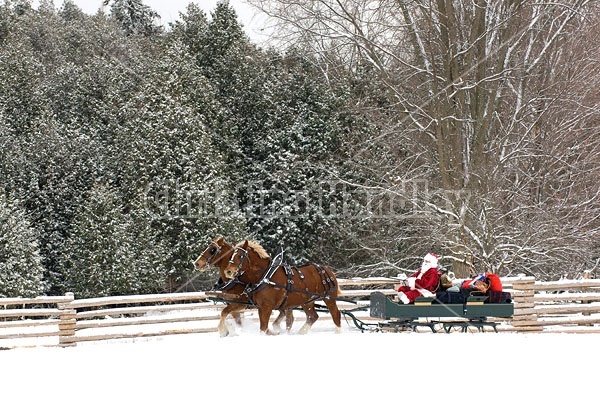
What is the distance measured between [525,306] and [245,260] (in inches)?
224

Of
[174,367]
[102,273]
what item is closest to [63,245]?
[102,273]

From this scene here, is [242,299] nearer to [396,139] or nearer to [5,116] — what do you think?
[396,139]

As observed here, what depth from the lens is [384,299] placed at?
13.6 m

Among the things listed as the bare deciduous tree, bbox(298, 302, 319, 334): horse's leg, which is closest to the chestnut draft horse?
bbox(298, 302, 319, 334): horse's leg

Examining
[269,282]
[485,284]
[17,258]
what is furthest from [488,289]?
[17,258]

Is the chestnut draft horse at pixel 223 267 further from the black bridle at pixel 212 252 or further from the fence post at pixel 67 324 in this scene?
the fence post at pixel 67 324

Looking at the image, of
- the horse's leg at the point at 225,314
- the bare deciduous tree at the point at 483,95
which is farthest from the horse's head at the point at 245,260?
the bare deciduous tree at the point at 483,95

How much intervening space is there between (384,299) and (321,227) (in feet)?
77.9

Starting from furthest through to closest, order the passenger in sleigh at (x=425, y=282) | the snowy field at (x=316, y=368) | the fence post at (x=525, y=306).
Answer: the fence post at (x=525, y=306) → the passenger in sleigh at (x=425, y=282) → the snowy field at (x=316, y=368)

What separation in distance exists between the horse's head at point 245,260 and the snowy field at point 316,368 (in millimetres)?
1503

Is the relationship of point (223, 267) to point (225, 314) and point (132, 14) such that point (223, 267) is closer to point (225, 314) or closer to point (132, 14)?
point (225, 314)

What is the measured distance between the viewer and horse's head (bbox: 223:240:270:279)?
44.2 feet

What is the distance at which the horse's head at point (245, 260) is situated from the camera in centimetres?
1348

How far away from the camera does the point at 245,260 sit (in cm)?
1369
